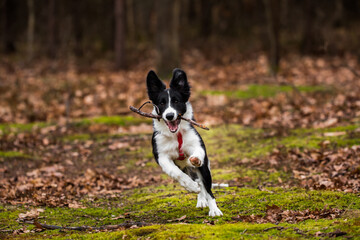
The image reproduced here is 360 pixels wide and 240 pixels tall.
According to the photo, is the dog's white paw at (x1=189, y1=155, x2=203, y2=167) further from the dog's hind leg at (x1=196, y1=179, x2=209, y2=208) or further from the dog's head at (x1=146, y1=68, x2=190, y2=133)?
the dog's hind leg at (x1=196, y1=179, x2=209, y2=208)

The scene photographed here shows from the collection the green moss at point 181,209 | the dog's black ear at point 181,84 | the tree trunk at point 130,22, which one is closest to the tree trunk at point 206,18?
the tree trunk at point 130,22

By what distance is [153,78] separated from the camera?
249 inches

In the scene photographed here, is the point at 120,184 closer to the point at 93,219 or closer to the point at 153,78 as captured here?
the point at 93,219

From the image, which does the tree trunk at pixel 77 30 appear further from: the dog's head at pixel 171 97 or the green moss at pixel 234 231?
the green moss at pixel 234 231

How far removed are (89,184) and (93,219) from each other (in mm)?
2379

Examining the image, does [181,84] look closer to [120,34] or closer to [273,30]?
[273,30]

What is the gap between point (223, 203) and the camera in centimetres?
638

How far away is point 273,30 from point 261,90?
165 inches

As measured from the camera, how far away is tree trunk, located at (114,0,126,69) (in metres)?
24.0

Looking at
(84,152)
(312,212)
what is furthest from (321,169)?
(84,152)

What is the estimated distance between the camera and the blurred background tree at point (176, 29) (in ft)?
65.8

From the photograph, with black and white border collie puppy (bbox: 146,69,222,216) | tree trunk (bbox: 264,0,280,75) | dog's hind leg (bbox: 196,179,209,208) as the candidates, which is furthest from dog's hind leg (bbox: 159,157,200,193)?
tree trunk (bbox: 264,0,280,75)

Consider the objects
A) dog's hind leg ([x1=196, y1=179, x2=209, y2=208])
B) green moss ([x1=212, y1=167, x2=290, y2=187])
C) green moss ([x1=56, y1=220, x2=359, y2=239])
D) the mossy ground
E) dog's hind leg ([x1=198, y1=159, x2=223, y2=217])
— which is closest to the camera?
green moss ([x1=56, y1=220, x2=359, y2=239])

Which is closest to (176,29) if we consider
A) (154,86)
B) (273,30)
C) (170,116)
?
(273,30)
